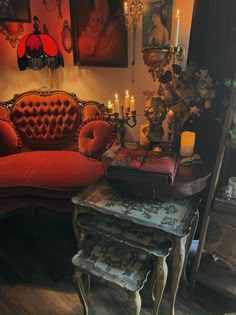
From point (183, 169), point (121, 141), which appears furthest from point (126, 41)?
point (183, 169)

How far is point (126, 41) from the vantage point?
228 cm

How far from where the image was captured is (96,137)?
2354 mm

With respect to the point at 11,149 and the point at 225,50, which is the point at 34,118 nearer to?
the point at 11,149

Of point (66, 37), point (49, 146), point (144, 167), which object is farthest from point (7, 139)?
point (144, 167)

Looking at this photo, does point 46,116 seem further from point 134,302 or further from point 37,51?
point 134,302

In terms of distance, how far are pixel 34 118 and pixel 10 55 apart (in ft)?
2.24

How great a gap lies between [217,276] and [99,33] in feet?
6.81

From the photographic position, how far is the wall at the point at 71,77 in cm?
234

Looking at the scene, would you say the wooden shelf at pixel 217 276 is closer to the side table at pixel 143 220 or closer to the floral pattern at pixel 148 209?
the side table at pixel 143 220

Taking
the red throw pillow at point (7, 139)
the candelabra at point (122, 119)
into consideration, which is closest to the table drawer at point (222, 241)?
the candelabra at point (122, 119)

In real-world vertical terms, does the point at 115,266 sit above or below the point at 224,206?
below

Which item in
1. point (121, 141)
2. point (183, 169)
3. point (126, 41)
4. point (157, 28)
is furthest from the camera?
point (126, 41)

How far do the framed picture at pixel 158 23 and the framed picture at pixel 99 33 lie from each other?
0.24m

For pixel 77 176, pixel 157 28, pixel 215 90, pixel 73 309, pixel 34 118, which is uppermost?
pixel 157 28
